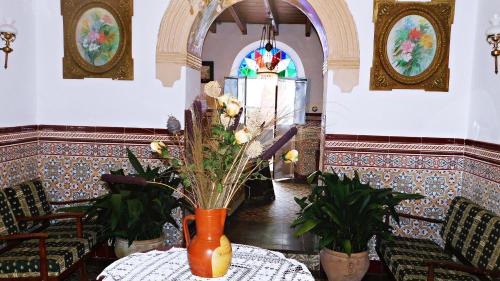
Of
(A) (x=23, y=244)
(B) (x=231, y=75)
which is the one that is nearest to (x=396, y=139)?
(A) (x=23, y=244)


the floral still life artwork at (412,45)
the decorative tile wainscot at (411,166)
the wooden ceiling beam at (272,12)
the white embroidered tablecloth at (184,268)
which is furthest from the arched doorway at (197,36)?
the wooden ceiling beam at (272,12)

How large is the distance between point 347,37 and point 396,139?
1185 millimetres

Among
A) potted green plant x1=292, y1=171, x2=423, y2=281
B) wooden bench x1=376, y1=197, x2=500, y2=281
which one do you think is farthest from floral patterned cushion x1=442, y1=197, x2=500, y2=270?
potted green plant x1=292, y1=171, x2=423, y2=281

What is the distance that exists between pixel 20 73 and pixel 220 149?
11.2ft

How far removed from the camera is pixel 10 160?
14.3 feet

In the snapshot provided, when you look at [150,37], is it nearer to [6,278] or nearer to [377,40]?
[377,40]

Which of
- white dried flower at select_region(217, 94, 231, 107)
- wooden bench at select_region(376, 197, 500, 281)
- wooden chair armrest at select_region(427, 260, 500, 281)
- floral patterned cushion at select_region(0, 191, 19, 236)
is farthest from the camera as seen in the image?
floral patterned cushion at select_region(0, 191, 19, 236)

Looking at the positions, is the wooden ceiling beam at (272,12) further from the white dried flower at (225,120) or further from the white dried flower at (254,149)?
the white dried flower at (254,149)

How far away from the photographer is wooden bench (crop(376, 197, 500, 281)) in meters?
3.13

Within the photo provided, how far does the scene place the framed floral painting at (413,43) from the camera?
4.45 metres

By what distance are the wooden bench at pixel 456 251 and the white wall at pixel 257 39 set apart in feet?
21.5

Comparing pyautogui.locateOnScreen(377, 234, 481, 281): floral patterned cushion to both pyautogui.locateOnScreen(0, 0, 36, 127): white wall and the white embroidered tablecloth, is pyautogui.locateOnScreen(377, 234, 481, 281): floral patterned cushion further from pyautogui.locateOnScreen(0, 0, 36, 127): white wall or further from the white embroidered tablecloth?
pyautogui.locateOnScreen(0, 0, 36, 127): white wall

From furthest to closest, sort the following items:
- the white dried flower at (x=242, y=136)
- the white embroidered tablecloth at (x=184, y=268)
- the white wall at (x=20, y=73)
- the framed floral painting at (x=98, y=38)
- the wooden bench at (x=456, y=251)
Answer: the framed floral painting at (x=98, y=38)
the white wall at (x=20, y=73)
the wooden bench at (x=456, y=251)
the white embroidered tablecloth at (x=184, y=268)
the white dried flower at (x=242, y=136)

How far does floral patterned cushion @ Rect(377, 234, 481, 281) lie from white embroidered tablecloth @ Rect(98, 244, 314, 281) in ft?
3.93
